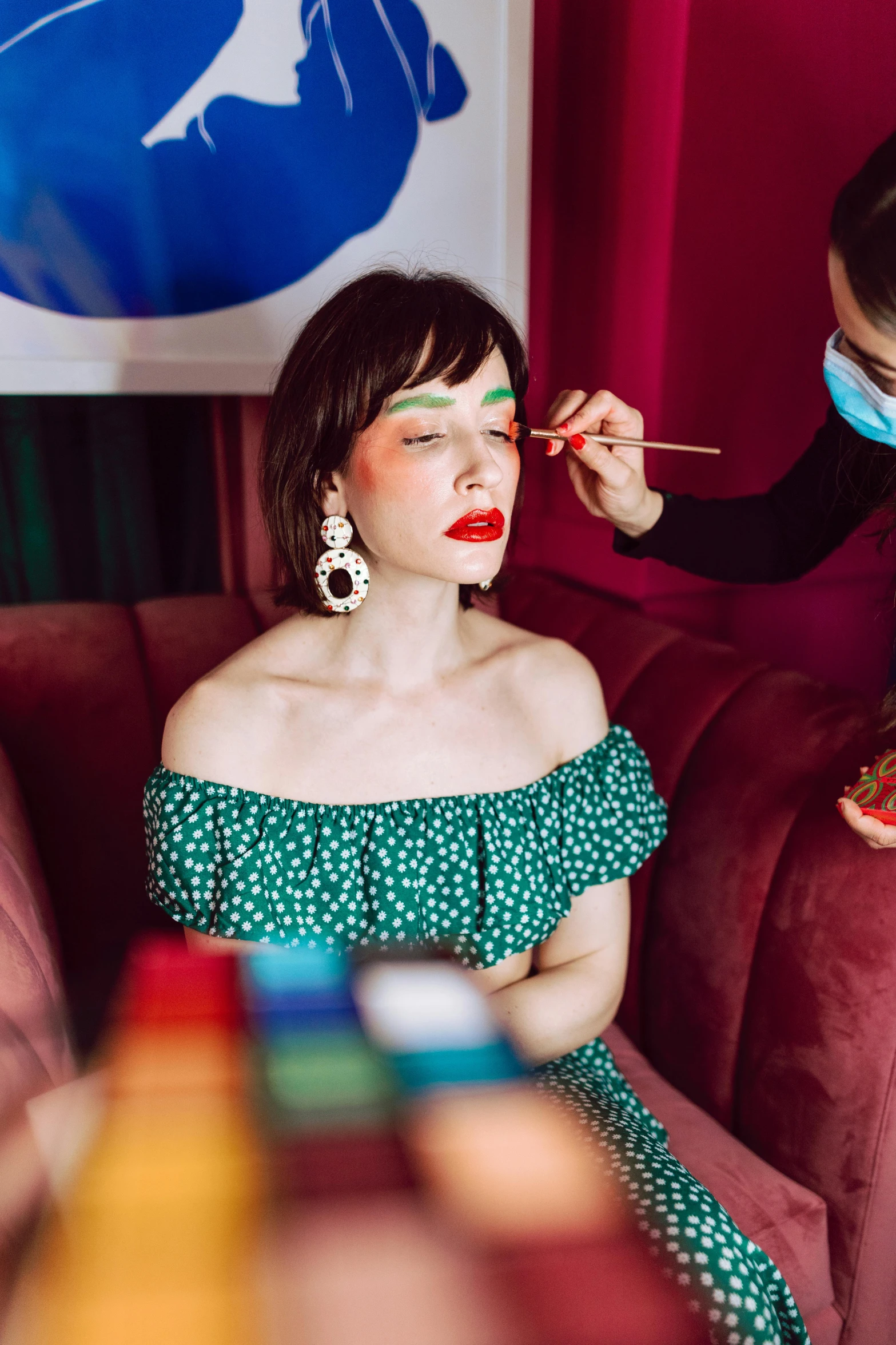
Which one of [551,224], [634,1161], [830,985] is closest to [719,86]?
[551,224]

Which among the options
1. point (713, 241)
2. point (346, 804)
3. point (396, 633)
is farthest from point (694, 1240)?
point (713, 241)

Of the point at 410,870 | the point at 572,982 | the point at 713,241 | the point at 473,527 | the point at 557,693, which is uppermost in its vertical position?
the point at 713,241

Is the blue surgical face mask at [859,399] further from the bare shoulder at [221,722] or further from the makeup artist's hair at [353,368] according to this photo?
the bare shoulder at [221,722]

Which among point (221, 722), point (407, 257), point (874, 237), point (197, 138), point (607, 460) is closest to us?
point (874, 237)

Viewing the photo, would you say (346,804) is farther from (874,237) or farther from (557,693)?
(874,237)

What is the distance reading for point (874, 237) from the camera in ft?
2.66

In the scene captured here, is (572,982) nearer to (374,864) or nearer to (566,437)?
(374,864)

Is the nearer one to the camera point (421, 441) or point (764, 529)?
point (421, 441)

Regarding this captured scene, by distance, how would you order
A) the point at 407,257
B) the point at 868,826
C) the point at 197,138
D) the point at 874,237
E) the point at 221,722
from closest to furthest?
the point at 874,237, the point at 868,826, the point at 221,722, the point at 197,138, the point at 407,257

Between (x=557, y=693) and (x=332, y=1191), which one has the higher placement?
(x=557, y=693)

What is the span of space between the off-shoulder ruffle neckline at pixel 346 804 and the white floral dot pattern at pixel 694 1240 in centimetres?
35

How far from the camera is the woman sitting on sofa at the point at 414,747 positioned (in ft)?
3.29

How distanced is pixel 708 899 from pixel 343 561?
64 centimetres

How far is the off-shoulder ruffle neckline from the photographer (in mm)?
1041
